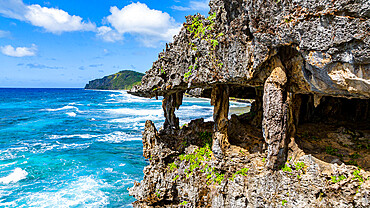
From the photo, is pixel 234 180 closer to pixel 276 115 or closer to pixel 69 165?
pixel 276 115

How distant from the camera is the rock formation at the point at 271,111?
333 inches

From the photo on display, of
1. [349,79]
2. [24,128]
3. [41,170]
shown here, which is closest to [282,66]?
[349,79]

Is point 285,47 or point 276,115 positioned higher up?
point 285,47

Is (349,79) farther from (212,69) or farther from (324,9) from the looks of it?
(212,69)

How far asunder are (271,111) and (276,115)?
28 centimetres

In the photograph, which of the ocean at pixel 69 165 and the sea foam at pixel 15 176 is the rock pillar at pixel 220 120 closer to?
the ocean at pixel 69 165

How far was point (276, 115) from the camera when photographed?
1055 cm

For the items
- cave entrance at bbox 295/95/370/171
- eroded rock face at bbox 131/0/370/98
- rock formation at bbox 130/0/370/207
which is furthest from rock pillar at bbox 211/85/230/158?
cave entrance at bbox 295/95/370/171

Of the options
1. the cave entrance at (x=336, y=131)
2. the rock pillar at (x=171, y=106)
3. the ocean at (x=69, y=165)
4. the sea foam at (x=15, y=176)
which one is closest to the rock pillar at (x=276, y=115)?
the cave entrance at (x=336, y=131)

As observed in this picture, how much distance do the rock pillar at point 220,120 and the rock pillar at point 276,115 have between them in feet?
10.2

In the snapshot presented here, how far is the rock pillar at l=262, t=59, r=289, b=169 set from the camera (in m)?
10.5

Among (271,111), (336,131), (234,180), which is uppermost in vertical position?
(271,111)

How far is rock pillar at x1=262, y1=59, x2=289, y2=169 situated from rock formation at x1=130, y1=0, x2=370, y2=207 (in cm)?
5

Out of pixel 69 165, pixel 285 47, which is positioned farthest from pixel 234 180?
pixel 69 165
